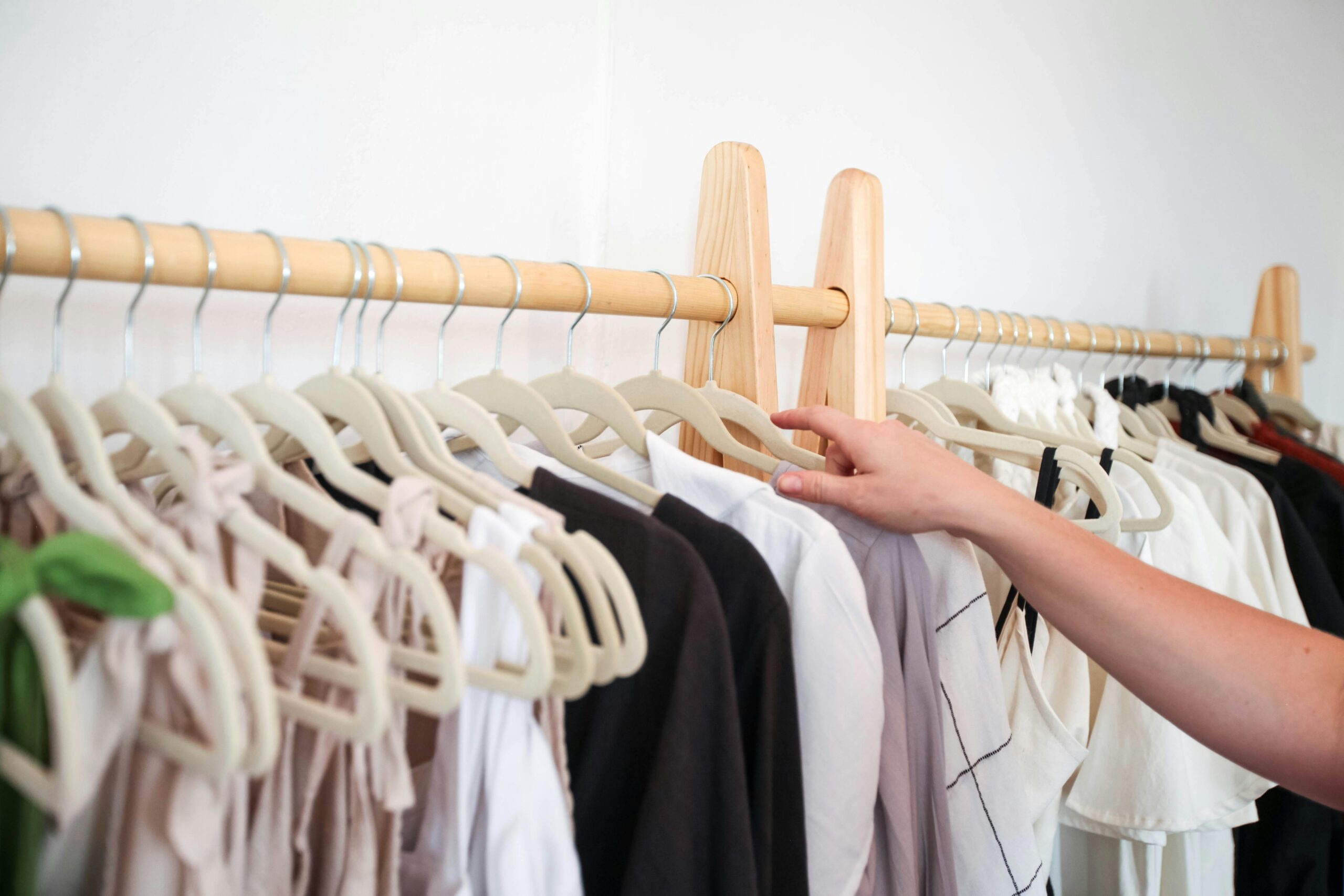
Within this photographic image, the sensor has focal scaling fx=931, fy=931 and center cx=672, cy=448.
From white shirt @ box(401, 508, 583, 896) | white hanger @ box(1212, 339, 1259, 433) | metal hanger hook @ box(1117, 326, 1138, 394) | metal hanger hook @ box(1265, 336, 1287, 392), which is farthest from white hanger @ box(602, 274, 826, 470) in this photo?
metal hanger hook @ box(1265, 336, 1287, 392)

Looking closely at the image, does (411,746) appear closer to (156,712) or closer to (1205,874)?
(156,712)

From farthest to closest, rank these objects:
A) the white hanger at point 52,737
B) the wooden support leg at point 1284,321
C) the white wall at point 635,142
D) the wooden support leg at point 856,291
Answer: the wooden support leg at point 1284,321 < the wooden support leg at point 856,291 < the white wall at point 635,142 < the white hanger at point 52,737

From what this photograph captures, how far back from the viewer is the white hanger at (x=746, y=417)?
0.81m

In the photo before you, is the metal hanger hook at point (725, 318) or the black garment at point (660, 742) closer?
the black garment at point (660, 742)

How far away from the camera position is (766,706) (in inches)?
23.3

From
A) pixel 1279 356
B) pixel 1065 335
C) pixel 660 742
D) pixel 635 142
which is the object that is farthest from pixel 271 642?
pixel 1279 356

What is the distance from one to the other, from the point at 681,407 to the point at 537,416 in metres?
0.15

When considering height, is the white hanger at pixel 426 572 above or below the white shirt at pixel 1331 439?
below

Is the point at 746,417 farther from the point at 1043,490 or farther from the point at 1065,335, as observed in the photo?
the point at 1065,335

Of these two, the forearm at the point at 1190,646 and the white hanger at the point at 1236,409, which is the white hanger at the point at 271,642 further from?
the white hanger at the point at 1236,409

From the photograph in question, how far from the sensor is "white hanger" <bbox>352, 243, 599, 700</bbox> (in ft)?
1.60

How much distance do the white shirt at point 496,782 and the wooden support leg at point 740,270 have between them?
0.39 m

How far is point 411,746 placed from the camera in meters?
0.68

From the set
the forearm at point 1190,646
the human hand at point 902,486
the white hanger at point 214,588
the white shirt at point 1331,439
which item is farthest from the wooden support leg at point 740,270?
the white shirt at point 1331,439
